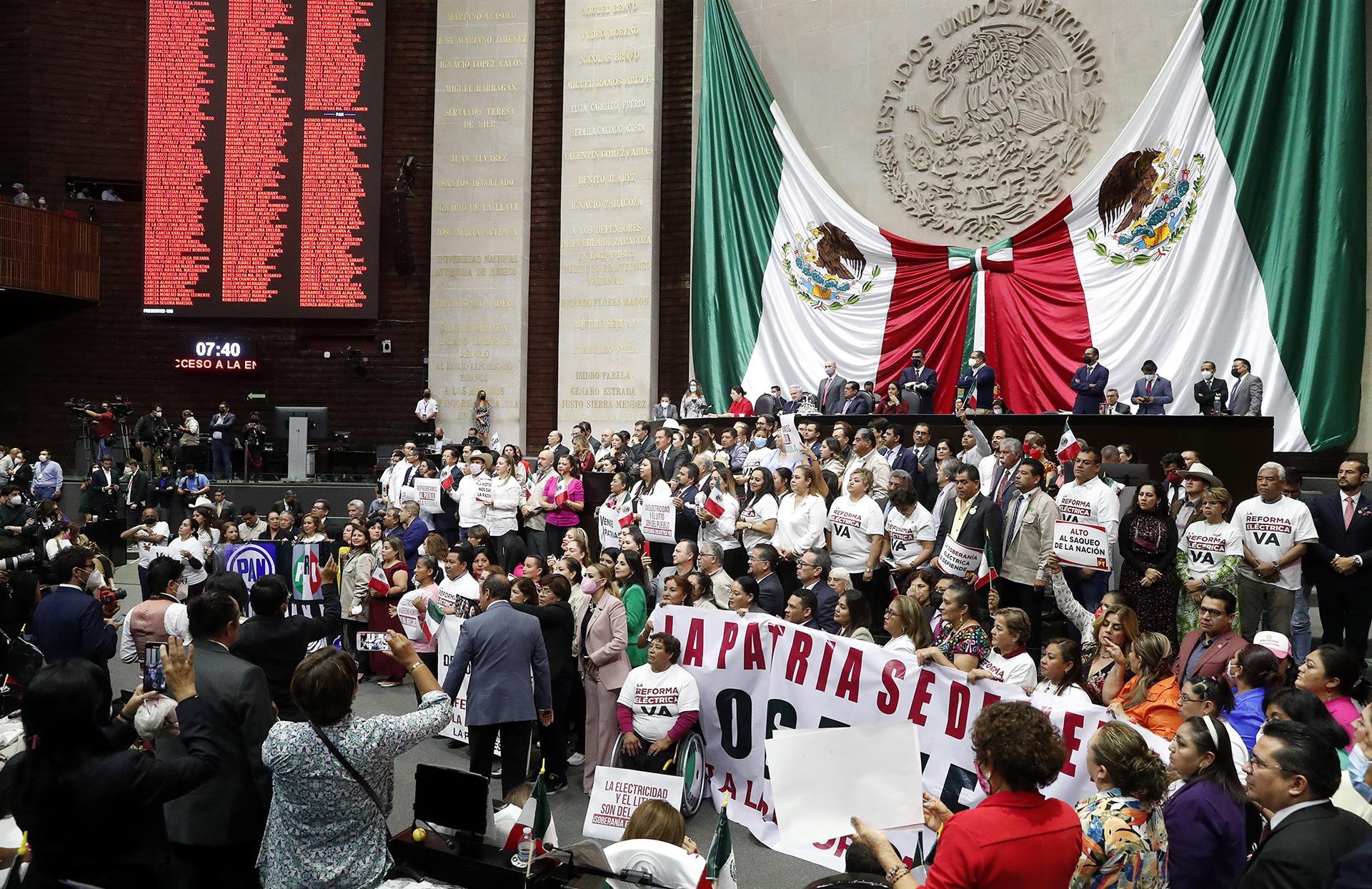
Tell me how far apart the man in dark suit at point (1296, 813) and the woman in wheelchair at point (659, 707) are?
4071 millimetres

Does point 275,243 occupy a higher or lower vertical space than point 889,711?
higher

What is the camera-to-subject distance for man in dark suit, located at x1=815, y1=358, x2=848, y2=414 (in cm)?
1536

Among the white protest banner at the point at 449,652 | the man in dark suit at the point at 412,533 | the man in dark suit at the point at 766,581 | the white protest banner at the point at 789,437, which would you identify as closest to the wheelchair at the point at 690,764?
the man in dark suit at the point at 766,581

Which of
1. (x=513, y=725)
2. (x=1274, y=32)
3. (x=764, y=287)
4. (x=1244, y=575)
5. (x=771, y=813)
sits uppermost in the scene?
(x=1274, y=32)

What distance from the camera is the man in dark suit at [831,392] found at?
50.4 ft

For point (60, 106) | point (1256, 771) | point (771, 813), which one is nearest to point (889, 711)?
point (771, 813)

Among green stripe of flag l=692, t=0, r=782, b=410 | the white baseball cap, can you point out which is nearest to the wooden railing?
green stripe of flag l=692, t=0, r=782, b=410

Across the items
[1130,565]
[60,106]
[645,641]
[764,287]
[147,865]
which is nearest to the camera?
[147,865]

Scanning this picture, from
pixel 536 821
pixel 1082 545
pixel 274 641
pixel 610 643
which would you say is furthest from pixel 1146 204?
pixel 536 821

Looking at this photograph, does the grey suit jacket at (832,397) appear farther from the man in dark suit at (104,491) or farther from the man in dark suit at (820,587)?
the man in dark suit at (104,491)

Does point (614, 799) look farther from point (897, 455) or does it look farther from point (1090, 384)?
point (1090, 384)

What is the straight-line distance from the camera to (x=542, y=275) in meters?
21.0

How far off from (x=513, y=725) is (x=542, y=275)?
15.2m

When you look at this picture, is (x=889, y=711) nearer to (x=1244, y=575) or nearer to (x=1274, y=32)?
(x=1244, y=575)
